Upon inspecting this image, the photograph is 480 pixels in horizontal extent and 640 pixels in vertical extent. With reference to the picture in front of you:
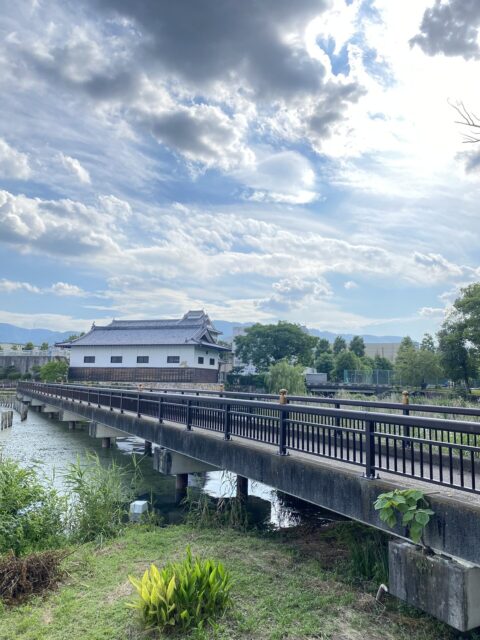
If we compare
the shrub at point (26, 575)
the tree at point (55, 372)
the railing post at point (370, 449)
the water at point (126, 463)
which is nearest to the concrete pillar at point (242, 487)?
the water at point (126, 463)

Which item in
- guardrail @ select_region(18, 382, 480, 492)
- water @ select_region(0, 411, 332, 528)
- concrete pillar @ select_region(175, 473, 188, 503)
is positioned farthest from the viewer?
concrete pillar @ select_region(175, 473, 188, 503)

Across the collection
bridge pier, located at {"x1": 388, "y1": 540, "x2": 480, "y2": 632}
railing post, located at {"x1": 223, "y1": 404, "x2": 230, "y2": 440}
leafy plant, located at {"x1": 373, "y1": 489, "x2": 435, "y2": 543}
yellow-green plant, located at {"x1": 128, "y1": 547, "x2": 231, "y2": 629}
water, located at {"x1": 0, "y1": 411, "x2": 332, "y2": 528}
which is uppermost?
railing post, located at {"x1": 223, "y1": 404, "x2": 230, "y2": 440}

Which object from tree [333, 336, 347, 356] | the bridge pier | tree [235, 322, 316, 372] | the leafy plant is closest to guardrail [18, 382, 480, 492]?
the leafy plant

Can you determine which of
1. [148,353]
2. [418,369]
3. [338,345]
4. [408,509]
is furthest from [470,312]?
[338,345]

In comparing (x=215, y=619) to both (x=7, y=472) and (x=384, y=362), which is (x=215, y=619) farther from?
(x=384, y=362)

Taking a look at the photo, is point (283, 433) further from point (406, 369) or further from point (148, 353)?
point (406, 369)

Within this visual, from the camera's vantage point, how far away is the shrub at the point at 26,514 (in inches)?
290

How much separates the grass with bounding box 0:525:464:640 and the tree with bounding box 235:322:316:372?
5725 cm

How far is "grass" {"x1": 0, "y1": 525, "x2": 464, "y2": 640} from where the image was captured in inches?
180

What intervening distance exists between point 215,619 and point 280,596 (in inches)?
35.3

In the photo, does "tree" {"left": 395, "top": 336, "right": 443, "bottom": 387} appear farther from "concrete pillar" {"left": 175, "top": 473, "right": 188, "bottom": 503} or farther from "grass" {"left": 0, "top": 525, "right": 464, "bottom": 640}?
"grass" {"left": 0, "top": 525, "right": 464, "bottom": 640}

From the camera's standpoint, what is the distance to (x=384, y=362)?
87250 millimetres

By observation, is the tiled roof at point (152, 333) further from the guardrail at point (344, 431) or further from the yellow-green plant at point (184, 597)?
the yellow-green plant at point (184, 597)

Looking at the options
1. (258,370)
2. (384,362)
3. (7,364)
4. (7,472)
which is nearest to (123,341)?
(258,370)
